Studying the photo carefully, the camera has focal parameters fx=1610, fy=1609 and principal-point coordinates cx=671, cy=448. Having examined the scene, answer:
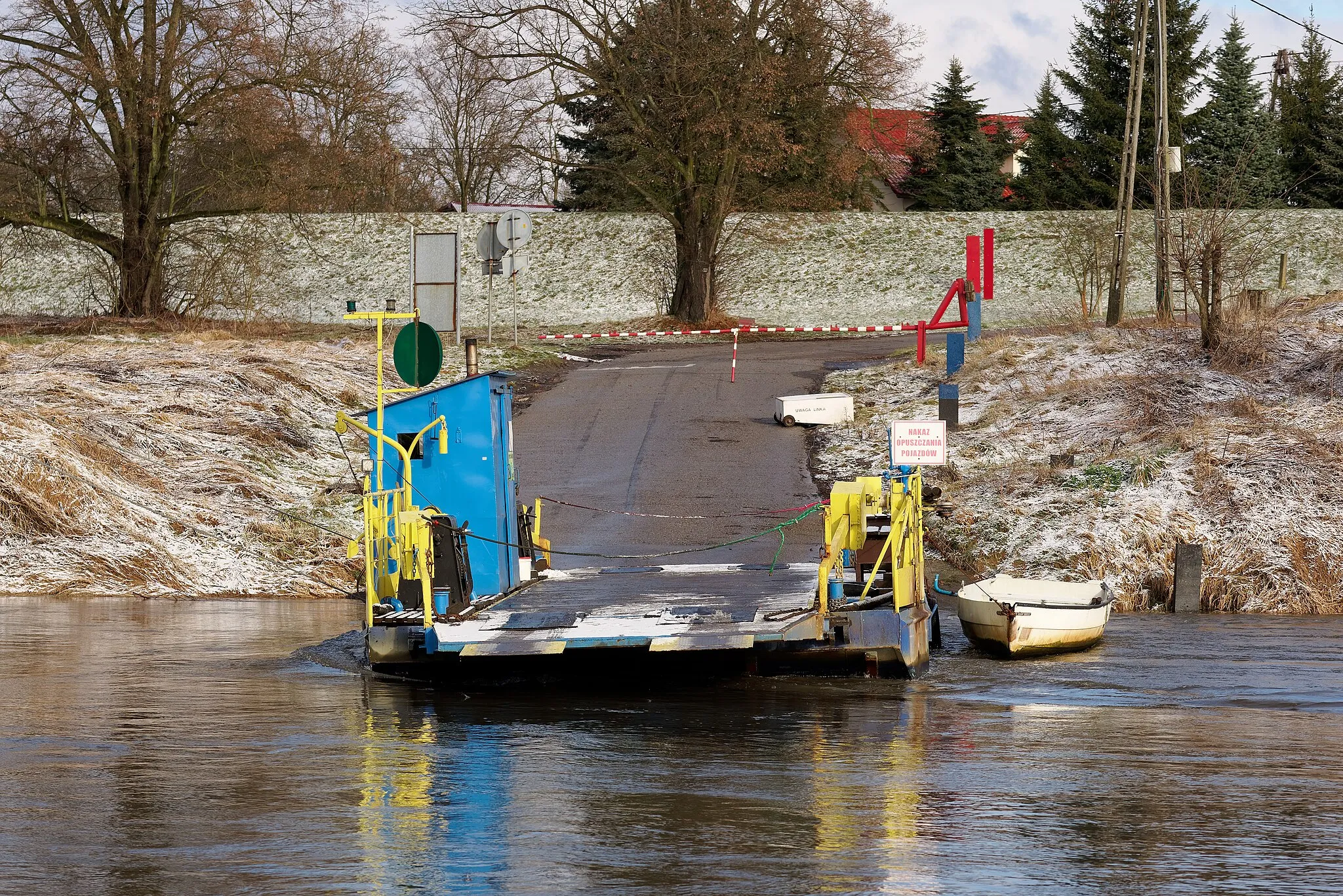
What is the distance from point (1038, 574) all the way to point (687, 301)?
27.7 meters

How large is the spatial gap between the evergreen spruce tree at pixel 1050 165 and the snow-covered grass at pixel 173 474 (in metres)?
39.9

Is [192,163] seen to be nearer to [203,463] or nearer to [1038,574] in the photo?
[203,463]

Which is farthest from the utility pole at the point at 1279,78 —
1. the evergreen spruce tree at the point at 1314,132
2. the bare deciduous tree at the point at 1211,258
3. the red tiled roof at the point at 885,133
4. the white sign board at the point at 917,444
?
the white sign board at the point at 917,444

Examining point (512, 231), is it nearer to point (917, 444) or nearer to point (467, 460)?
point (467, 460)

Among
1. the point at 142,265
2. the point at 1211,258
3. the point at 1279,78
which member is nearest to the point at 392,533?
the point at 1211,258

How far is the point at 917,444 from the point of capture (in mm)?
14773

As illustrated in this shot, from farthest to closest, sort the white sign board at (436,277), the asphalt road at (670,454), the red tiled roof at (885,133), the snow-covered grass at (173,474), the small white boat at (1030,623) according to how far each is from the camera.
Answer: the red tiled roof at (885,133) → the asphalt road at (670,454) → the white sign board at (436,277) → the snow-covered grass at (173,474) → the small white boat at (1030,623)

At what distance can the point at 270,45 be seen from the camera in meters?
35.9

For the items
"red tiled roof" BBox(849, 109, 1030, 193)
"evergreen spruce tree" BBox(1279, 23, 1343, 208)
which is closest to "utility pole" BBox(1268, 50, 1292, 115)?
"evergreen spruce tree" BBox(1279, 23, 1343, 208)

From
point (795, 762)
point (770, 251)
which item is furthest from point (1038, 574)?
point (770, 251)

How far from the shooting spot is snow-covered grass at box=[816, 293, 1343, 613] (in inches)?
784

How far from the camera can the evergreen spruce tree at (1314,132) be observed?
205 feet

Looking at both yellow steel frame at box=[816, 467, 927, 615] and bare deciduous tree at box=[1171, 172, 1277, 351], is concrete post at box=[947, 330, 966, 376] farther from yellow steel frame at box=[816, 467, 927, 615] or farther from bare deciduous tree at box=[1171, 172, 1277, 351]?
yellow steel frame at box=[816, 467, 927, 615]

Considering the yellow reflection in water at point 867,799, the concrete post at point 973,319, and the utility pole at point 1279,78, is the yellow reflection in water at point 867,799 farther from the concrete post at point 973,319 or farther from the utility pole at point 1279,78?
the utility pole at point 1279,78
